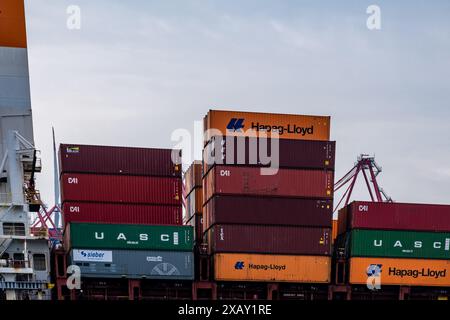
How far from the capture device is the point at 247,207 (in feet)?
155

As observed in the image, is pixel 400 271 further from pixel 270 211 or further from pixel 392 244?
pixel 270 211

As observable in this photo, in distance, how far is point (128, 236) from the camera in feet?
150

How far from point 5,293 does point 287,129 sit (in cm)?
1683

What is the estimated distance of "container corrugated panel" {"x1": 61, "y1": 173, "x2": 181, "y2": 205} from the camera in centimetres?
4741

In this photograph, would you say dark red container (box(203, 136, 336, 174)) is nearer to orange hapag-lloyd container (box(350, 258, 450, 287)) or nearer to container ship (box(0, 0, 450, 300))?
container ship (box(0, 0, 450, 300))

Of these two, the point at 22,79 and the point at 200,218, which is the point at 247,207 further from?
the point at 22,79

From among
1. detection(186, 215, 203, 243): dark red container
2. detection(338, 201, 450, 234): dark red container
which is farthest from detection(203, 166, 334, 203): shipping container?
detection(186, 215, 203, 243): dark red container


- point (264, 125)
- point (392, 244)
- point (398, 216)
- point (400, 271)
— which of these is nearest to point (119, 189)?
point (264, 125)

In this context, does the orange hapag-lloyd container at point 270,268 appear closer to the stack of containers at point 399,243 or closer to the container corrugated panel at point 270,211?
the container corrugated panel at point 270,211

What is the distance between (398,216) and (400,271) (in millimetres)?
2940

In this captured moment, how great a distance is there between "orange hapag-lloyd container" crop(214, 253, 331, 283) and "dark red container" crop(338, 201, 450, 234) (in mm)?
3176
